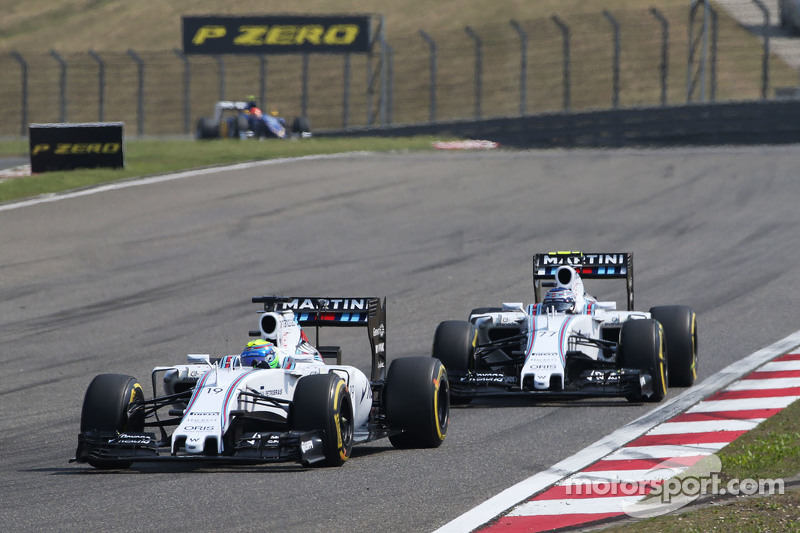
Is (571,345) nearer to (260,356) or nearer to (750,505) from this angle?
(260,356)

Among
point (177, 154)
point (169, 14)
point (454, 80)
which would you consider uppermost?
point (169, 14)

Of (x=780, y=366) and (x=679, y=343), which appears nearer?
(x=679, y=343)

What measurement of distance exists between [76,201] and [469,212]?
7.73 m

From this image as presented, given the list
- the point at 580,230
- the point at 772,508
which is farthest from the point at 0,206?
the point at 772,508

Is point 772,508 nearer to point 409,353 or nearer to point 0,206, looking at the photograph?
point 409,353

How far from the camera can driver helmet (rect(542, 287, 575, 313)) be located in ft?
42.4

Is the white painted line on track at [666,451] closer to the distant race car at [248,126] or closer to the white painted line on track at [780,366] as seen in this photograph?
the white painted line on track at [780,366]

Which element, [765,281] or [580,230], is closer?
[765,281]

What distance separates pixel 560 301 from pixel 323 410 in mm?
4506

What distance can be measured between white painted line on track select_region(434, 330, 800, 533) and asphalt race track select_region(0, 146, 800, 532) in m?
0.16

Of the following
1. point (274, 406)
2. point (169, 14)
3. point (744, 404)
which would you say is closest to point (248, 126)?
point (744, 404)

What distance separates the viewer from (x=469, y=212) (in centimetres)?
2512

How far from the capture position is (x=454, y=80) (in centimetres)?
5441

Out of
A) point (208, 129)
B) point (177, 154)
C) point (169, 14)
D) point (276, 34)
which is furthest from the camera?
point (169, 14)
